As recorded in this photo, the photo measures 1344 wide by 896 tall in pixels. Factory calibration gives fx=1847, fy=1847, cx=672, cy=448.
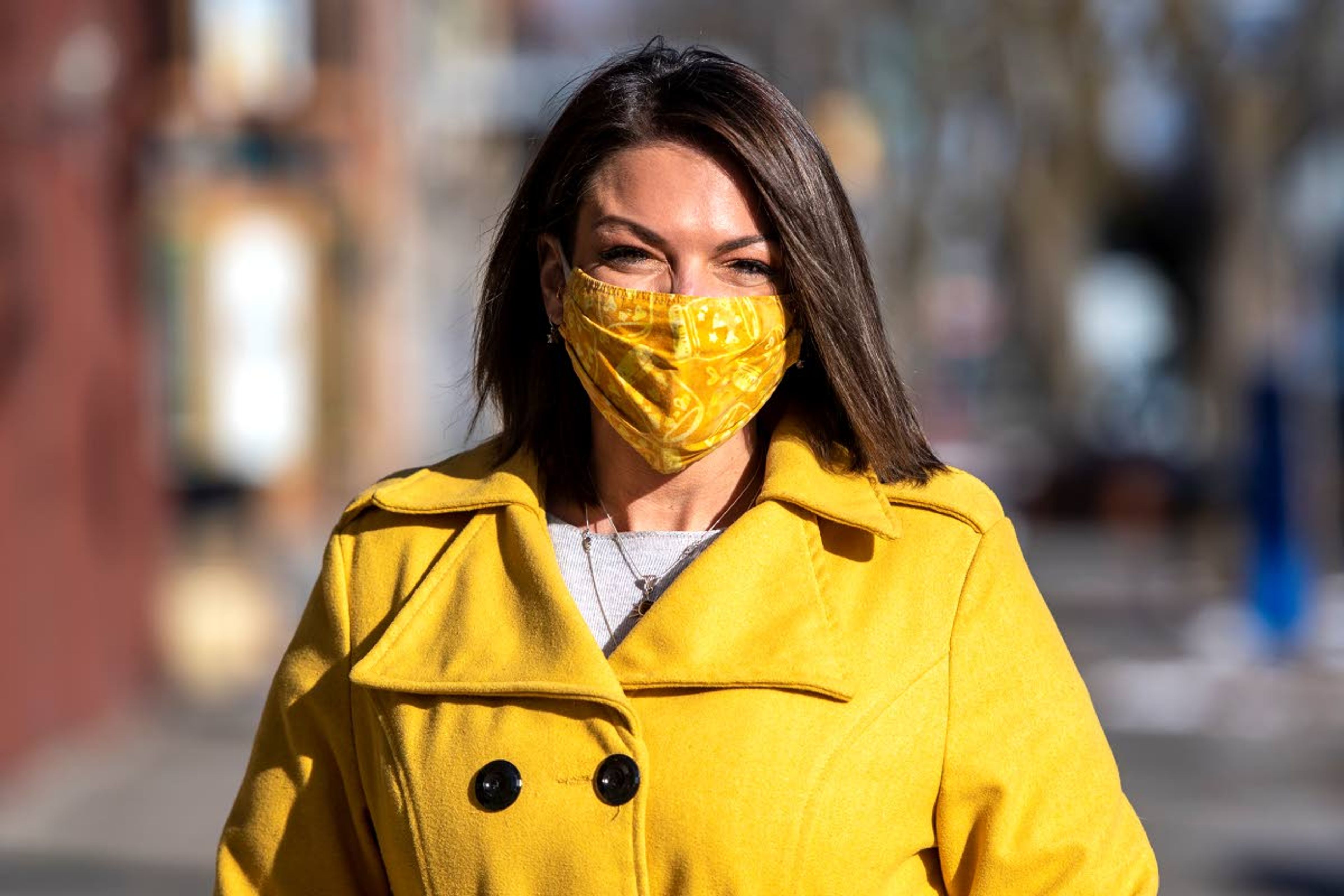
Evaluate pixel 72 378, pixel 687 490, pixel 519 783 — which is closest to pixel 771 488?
pixel 687 490

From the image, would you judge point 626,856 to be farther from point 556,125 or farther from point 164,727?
point 164,727

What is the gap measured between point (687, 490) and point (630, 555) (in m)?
0.12

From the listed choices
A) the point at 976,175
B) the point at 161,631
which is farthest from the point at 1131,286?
the point at 161,631

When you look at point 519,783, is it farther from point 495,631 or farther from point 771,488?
point 771,488

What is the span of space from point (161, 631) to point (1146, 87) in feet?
45.6

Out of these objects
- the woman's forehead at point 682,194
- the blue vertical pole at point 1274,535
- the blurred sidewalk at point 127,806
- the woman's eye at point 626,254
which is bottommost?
the blurred sidewalk at point 127,806

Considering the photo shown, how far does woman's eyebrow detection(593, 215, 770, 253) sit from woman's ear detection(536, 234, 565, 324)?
0.18m

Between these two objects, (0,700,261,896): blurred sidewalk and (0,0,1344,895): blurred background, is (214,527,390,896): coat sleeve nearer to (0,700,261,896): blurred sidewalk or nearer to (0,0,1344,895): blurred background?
(0,0,1344,895): blurred background

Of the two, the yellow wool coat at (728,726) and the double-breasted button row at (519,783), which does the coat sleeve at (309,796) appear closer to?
the yellow wool coat at (728,726)

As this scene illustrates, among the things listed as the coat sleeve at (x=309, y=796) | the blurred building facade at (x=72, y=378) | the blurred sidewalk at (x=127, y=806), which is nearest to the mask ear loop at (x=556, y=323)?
the coat sleeve at (x=309, y=796)

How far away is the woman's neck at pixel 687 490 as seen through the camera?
248 centimetres

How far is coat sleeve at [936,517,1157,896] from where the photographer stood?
214 centimetres

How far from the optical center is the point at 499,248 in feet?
8.68

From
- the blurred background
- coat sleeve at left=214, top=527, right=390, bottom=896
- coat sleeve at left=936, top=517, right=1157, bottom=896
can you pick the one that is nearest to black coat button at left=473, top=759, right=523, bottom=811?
coat sleeve at left=214, top=527, right=390, bottom=896
